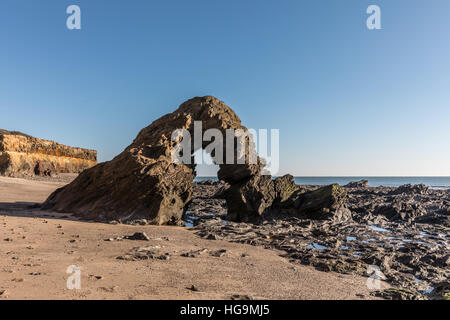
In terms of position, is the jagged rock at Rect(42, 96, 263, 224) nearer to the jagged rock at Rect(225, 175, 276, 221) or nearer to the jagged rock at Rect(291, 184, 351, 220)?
the jagged rock at Rect(225, 175, 276, 221)

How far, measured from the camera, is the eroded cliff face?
42688 mm

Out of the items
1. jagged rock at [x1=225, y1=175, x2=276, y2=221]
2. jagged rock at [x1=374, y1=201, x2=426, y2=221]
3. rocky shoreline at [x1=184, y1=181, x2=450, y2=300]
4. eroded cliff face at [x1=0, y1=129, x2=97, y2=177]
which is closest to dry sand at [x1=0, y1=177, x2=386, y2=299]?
rocky shoreline at [x1=184, y1=181, x2=450, y2=300]

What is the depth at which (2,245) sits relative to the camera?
24.7 ft

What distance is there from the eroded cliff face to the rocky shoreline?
137ft

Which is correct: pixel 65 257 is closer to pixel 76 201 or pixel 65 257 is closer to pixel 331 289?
pixel 331 289

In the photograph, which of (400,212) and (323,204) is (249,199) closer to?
(323,204)

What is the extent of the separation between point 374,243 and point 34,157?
5734 cm

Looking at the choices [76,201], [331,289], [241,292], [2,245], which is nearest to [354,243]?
[331,289]

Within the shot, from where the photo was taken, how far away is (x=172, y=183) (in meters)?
14.6

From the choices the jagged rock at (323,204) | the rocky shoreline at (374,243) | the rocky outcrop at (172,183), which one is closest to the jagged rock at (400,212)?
the rocky shoreline at (374,243)

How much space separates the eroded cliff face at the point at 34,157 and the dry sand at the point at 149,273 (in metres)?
43.3

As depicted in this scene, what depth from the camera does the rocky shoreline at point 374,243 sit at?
7229 mm

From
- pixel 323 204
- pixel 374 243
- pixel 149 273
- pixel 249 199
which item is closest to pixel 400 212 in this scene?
pixel 323 204
